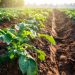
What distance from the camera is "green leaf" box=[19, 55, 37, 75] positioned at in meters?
3.14

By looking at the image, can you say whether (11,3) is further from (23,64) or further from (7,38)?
(23,64)

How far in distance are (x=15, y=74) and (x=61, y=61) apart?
2.16 metres

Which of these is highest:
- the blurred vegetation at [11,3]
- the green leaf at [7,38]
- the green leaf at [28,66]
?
the green leaf at [7,38]

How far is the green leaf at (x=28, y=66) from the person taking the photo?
314cm

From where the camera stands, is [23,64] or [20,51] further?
[20,51]

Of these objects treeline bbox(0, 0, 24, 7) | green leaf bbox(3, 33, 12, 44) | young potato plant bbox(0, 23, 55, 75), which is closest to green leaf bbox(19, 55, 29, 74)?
young potato plant bbox(0, 23, 55, 75)

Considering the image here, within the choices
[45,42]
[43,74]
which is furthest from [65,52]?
[43,74]

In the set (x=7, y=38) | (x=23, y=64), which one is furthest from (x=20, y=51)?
(x=23, y=64)

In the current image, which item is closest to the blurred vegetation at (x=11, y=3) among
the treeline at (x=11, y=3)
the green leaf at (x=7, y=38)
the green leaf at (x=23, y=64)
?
the treeline at (x=11, y=3)

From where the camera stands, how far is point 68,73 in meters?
4.94

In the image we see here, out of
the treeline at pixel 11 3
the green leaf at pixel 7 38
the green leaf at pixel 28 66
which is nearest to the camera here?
the green leaf at pixel 28 66

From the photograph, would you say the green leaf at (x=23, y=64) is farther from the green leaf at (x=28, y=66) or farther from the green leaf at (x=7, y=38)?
the green leaf at (x=7, y=38)

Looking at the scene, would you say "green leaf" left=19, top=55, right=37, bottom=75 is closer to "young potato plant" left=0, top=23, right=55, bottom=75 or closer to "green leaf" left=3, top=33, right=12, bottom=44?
"young potato plant" left=0, top=23, right=55, bottom=75

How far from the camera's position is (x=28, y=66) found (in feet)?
10.5
